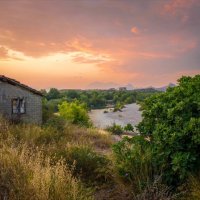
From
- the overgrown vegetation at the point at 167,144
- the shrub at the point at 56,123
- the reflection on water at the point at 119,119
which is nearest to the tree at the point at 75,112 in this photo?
the reflection on water at the point at 119,119

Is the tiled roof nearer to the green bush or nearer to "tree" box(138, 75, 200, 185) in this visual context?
the green bush

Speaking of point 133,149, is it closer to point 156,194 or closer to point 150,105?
point 150,105

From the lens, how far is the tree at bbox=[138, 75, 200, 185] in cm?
611

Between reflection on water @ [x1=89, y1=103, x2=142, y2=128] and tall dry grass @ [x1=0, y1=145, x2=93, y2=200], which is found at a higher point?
tall dry grass @ [x1=0, y1=145, x2=93, y2=200]

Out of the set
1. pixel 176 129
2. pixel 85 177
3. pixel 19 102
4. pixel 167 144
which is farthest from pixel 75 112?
pixel 176 129

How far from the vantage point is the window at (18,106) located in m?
24.0

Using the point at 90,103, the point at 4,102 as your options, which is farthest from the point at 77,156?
the point at 90,103

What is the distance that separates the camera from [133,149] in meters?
7.52

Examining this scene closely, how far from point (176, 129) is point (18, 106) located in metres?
19.4

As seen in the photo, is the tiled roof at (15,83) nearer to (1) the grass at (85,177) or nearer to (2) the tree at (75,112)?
(2) the tree at (75,112)

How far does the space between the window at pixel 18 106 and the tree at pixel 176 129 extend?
58.2 ft

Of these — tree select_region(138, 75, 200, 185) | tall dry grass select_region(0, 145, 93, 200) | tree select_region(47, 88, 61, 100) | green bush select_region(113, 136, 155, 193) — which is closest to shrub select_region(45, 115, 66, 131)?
green bush select_region(113, 136, 155, 193)

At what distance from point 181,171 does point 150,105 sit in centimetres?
195

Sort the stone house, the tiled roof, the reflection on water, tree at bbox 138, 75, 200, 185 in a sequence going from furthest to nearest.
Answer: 1. the reflection on water
2. the stone house
3. the tiled roof
4. tree at bbox 138, 75, 200, 185
